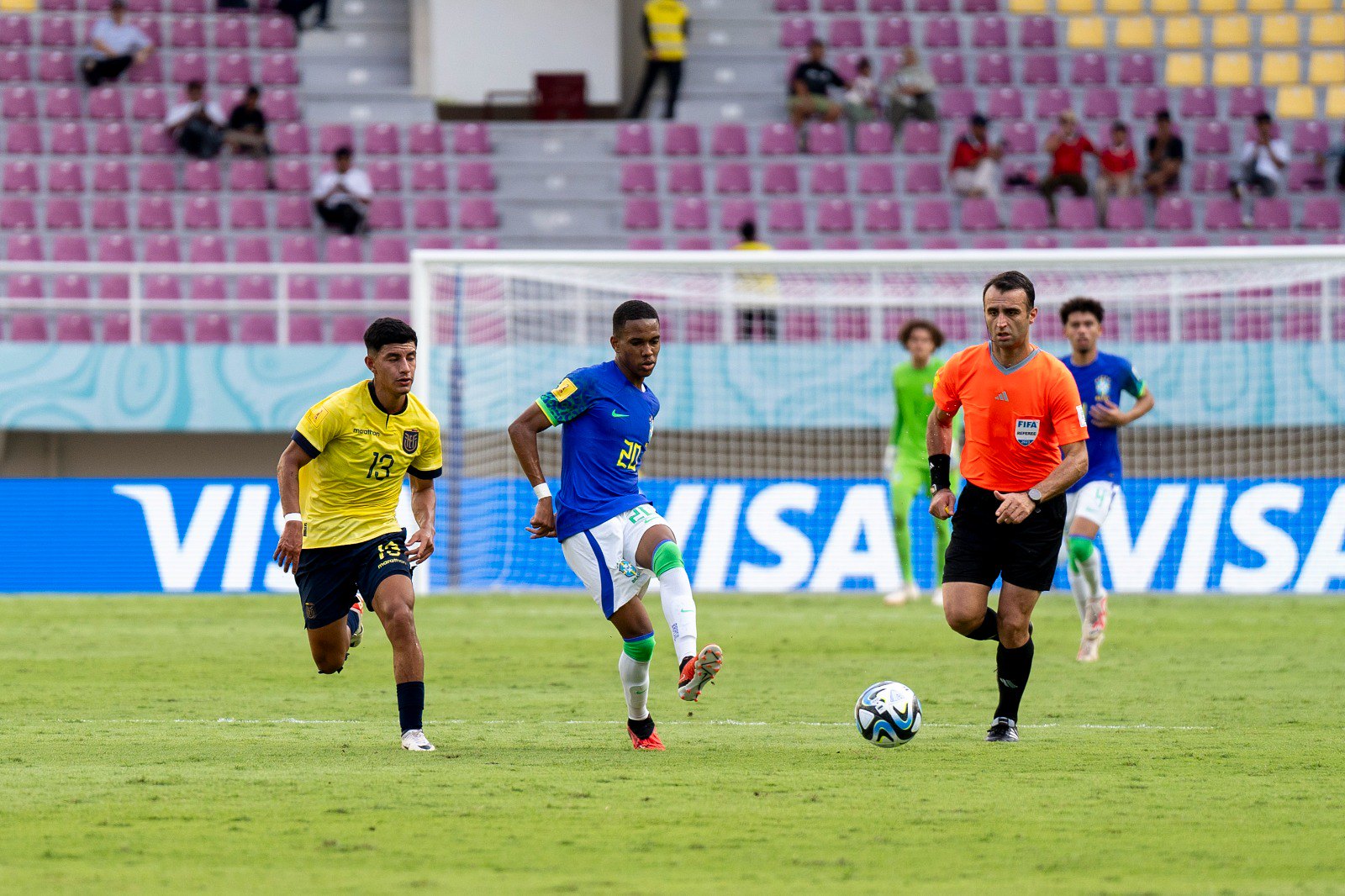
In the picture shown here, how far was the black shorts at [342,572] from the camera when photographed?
25.8 feet

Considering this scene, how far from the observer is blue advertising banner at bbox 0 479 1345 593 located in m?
16.6

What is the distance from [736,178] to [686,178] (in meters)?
0.66

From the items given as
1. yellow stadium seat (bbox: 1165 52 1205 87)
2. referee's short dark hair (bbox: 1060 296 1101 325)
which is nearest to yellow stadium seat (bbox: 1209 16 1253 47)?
yellow stadium seat (bbox: 1165 52 1205 87)

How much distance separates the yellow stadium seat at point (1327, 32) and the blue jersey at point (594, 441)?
74.0 ft

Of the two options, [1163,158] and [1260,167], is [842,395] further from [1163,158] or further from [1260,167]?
[1260,167]

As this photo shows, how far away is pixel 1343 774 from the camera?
22.9ft

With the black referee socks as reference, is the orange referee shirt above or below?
above

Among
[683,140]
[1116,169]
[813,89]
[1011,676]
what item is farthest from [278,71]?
[1011,676]

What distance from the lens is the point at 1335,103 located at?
2620cm

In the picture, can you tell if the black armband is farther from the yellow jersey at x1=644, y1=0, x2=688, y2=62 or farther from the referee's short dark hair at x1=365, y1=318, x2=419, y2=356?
the yellow jersey at x1=644, y1=0, x2=688, y2=62

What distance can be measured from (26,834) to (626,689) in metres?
2.78

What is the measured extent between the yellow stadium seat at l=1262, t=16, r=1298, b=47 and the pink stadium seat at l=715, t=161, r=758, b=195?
27.6ft

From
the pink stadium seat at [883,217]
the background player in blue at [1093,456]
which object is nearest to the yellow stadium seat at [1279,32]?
the pink stadium seat at [883,217]

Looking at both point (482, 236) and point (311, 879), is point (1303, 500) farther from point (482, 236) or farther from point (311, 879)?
point (311, 879)
